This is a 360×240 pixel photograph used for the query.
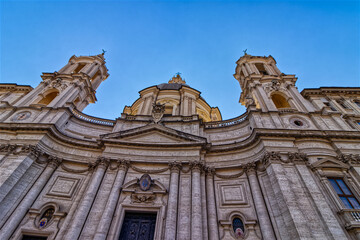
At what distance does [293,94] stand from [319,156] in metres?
7.84

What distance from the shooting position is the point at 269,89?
1930 centimetres

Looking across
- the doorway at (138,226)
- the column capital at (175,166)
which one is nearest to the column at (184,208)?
the column capital at (175,166)

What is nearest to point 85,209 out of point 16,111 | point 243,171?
point 243,171

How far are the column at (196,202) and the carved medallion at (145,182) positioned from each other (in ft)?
9.33

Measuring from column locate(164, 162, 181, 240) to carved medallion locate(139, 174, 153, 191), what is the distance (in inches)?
56.8

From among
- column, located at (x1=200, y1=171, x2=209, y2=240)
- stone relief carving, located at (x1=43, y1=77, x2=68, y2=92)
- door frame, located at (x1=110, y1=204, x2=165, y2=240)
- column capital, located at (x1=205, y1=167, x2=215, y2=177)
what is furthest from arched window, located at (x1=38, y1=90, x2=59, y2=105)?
column, located at (x1=200, y1=171, x2=209, y2=240)

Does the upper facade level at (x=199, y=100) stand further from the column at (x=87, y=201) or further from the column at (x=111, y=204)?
the column at (x=111, y=204)

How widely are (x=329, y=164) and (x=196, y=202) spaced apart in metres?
8.66

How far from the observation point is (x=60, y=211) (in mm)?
11805

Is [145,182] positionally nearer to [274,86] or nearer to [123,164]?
[123,164]

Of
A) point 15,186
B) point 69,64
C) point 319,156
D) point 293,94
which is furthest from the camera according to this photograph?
point 69,64

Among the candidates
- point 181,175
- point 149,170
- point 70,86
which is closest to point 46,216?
point 149,170

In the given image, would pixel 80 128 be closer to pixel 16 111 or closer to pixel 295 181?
pixel 16 111

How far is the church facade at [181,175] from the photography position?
10375 millimetres
